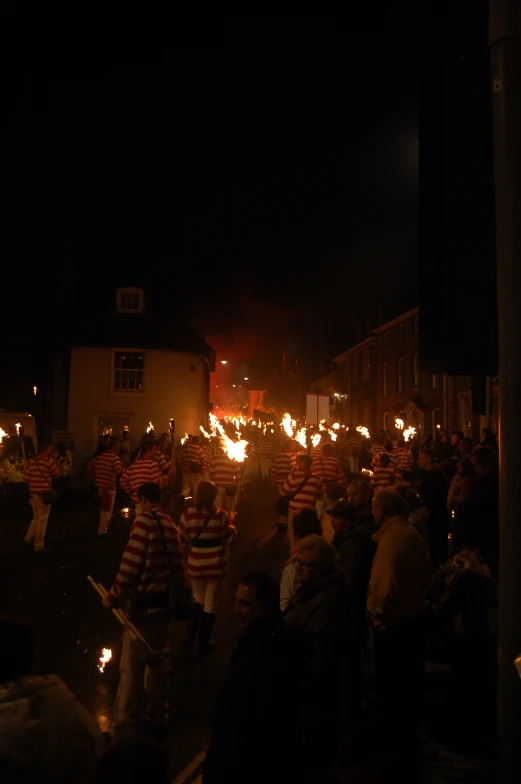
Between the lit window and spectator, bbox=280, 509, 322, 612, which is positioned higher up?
the lit window

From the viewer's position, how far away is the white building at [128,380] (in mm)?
27266

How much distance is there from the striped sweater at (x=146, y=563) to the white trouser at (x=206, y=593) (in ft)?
5.42

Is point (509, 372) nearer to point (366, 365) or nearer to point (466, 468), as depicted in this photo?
point (466, 468)

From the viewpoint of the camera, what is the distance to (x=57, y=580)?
9938 millimetres

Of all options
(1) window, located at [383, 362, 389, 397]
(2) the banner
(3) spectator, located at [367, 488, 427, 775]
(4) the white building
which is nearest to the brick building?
(1) window, located at [383, 362, 389, 397]

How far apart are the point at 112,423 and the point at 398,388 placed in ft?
68.7

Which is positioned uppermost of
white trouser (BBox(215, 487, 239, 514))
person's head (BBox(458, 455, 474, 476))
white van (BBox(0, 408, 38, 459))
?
white van (BBox(0, 408, 38, 459))

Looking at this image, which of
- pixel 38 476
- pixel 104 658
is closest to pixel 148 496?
pixel 104 658

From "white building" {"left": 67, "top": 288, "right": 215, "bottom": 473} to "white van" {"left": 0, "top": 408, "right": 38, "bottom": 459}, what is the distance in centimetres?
332

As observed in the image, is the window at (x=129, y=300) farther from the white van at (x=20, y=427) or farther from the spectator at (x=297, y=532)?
the spectator at (x=297, y=532)

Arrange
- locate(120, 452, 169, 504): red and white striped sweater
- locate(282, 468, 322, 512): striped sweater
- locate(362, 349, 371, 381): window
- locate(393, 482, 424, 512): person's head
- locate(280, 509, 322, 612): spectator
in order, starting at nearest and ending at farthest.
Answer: locate(280, 509, 322, 612): spectator < locate(393, 482, 424, 512): person's head < locate(282, 468, 322, 512): striped sweater < locate(120, 452, 169, 504): red and white striped sweater < locate(362, 349, 371, 381): window

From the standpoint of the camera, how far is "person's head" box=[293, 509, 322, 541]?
5805 mm

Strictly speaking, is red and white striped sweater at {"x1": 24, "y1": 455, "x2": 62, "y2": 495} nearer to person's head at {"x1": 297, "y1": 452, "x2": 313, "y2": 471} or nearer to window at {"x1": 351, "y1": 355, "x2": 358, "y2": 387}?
person's head at {"x1": 297, "y1": 452, "x2": 313, "y2": 471}

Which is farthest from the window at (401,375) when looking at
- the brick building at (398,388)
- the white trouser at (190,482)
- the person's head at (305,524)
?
the person's head at (305,524)
